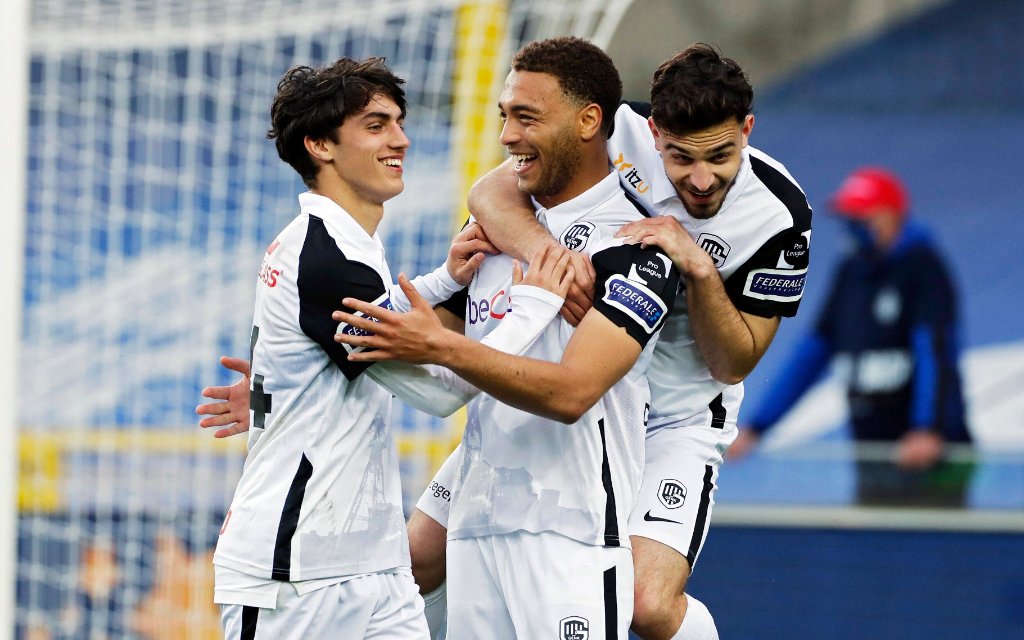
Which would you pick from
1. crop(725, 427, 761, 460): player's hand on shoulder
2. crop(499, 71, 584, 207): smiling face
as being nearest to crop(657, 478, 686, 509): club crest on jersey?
crop(499, 71, 584, 207): smiling face

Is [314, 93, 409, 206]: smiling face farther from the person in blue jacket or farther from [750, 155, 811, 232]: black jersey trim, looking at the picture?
the person in blue jacket

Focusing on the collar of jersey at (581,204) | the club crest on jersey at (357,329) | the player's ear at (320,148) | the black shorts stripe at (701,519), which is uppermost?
the player's ear at (320,148)

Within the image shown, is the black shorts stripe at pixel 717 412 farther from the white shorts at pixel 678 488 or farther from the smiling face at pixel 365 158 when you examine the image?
the smiling face at pixel 365 158

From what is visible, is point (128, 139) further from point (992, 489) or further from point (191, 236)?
point (992, 489)

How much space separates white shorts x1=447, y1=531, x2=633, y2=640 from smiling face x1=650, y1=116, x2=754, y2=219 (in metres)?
0.93

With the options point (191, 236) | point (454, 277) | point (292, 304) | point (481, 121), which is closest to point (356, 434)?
point (292, 304)

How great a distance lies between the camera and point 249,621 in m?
3.38

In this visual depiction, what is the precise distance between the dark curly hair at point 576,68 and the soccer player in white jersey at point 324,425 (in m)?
0.43

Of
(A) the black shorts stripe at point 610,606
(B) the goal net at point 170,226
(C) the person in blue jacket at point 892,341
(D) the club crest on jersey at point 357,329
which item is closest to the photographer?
(D) the club crest on jersey at point 357,329

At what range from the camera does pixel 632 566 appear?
371 centimetres

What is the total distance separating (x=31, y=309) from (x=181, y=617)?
14.2ft

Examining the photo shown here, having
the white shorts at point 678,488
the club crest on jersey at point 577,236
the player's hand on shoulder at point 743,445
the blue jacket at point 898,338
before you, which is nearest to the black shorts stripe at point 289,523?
the club crest on jersey at point 577,236

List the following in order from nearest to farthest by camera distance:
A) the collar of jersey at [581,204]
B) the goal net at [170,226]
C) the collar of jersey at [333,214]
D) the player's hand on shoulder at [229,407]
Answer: the collar of jersey at [333,214] < the collar of jersey at [581,204] < the player's hand on shoulder at [229,407] < the goal net at [170,226]

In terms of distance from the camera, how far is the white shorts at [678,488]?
12.9ft
